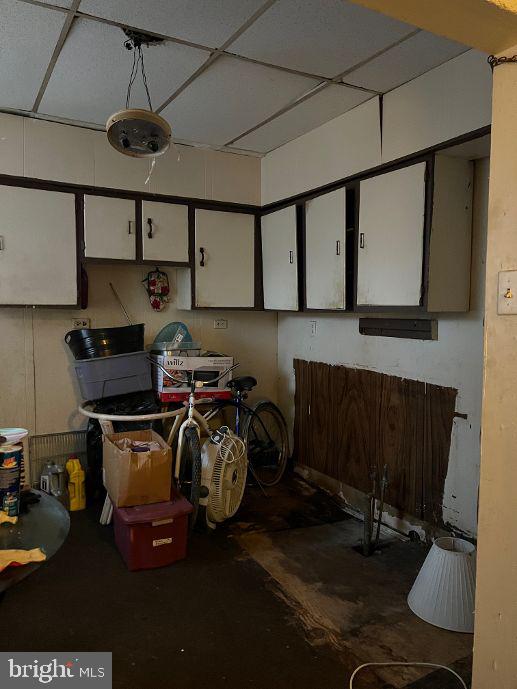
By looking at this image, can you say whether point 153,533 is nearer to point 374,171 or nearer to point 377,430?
point 377,430

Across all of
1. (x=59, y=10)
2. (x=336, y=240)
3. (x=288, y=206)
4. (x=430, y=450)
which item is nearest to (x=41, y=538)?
(x=59, y=10)

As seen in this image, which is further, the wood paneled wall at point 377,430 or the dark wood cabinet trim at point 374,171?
the wood paneled wall at point 377,430

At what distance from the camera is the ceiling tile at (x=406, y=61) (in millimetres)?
2205

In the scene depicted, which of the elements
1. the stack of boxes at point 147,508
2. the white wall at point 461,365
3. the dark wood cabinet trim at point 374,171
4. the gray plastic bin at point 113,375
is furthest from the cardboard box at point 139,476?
the dark wood cabinet trim at point 374,171

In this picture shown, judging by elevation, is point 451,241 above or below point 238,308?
above

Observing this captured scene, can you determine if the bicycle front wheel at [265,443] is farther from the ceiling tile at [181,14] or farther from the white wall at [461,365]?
the ceiling tile at [181,14]

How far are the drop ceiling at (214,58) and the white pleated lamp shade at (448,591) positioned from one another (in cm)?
232

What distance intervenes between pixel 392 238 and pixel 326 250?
0.60 m

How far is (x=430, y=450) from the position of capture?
9.34 ft

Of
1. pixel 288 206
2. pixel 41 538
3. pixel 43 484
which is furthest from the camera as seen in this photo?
pixel 288 206

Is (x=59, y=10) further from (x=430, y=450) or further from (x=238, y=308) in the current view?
(x=430, y=450)

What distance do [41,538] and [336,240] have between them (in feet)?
7.88

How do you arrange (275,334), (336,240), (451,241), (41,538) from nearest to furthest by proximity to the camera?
(41,538), (451,241), (336,240), (275,334)

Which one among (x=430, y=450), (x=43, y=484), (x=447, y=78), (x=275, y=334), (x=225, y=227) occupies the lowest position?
(x=43, y=484)
